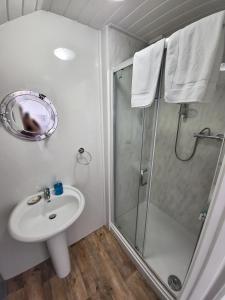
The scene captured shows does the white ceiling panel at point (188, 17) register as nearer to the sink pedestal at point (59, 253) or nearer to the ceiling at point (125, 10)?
the ceiling at point (125, 10)

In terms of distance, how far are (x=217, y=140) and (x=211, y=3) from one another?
1109 mm

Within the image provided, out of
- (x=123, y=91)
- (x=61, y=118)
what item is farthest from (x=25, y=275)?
(x=123, y=91)

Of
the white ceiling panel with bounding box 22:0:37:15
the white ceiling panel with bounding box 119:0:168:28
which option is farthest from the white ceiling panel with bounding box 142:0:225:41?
the white ceiling panel with bounding box 22:0:37:15

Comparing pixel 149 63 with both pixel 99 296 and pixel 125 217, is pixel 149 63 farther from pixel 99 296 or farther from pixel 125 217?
pixel 99 296

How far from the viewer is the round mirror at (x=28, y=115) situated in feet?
3.24

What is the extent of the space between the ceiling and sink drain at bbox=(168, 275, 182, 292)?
2240 mm

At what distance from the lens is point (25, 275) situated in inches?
52.0

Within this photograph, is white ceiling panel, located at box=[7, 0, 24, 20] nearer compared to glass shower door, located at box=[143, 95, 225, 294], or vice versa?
white ceiling panel, located at box=[7, 0, 24, 20]

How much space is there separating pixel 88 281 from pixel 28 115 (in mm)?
1618

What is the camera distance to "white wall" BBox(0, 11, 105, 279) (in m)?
0.96

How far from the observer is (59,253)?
3.94 feet

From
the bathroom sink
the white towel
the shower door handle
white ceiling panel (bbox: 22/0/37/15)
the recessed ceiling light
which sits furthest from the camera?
the shower door handle

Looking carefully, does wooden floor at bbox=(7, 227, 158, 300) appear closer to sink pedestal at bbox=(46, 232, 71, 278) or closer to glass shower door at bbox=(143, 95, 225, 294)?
sink pedestal at bbox=(46, 232, 71, 278)

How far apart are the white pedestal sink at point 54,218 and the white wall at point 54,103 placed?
0.14 meters
